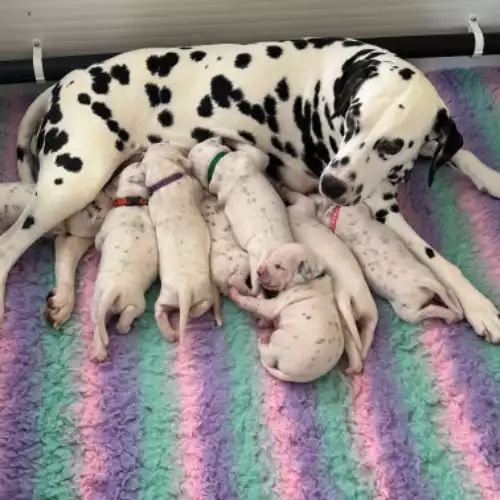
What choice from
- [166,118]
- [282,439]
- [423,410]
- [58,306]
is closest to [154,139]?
[166,118]

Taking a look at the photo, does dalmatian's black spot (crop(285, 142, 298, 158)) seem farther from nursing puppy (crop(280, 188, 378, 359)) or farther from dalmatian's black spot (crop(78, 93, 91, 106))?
dalmatian's black spot (crop(78, 93, 91, 106))

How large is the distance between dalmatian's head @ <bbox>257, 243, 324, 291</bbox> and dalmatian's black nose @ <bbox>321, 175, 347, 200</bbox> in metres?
0.19

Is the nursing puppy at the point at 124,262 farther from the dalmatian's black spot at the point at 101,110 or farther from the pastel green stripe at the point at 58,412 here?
the dalmatian's black spot at the point at 101,110

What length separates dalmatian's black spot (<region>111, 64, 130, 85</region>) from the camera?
258cm

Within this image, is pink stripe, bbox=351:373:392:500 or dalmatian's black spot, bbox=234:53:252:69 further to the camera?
dalmatian's black spot, bbox=234:53:252:69

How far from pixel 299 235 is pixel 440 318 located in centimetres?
49

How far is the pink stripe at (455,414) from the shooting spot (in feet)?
6.63

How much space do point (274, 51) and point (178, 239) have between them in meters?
0.72

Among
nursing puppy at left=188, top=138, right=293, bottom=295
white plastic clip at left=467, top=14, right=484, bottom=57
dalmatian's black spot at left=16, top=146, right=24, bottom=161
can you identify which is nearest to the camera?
nursing puppy at left=188, top=138, right=293, bottom=295

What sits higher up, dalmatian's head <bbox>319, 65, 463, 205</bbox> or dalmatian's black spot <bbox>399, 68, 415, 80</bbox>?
dalmatian's black spot <bbox>399, 68, 415, 80</bbox>

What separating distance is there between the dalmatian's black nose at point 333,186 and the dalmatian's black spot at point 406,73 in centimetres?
34

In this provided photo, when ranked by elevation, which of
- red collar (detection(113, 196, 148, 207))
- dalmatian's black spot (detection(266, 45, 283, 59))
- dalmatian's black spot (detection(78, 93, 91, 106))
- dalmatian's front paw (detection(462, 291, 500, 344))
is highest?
dalmatian's black spot (detection(266, 45, 283, 59))

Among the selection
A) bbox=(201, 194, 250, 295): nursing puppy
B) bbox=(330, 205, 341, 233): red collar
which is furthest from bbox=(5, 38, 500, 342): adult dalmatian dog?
bbox=(201, 194, 250, 295): nursing puppy

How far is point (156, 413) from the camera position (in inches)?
84.3
